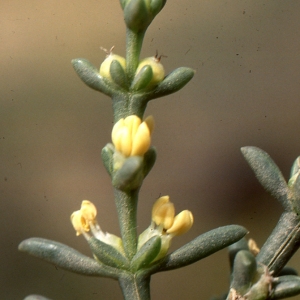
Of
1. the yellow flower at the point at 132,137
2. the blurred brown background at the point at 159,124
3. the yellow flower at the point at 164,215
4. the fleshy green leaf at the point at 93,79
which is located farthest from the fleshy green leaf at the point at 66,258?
the blurred brown background at the point at 159,124

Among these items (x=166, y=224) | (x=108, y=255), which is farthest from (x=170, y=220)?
(x=108, y=255)

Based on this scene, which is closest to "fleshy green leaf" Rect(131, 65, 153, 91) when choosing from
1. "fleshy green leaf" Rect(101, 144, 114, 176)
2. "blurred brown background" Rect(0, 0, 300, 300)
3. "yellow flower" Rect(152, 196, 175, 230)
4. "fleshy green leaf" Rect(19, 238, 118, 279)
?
"fleshy green leaf" Rect(101, 144, 114, 176)

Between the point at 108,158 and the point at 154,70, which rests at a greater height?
the point at 154,70

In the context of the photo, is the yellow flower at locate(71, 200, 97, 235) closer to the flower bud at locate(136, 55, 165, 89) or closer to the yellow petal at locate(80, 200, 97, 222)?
the yellow petal at locate(80, 200, 97, 222)

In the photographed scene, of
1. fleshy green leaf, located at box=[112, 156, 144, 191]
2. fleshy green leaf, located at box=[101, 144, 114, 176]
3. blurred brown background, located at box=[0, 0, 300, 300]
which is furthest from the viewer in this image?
blurred brown background, located at box=[0, 0, 300, 300]

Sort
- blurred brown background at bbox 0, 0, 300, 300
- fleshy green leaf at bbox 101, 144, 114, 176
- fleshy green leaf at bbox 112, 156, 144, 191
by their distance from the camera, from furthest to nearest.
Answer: blurred brown background at bbox 0, 0, 300, 300 → fleshy green leaf at bbox 101, 144, 114, 176 → fleshy green leaf at bbox 112, 156, 144, 191

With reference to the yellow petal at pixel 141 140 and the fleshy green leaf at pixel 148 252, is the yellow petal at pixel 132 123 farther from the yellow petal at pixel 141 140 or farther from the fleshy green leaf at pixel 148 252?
the fleshy green leaf at pixel 148 252

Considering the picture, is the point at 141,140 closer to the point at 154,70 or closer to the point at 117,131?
A: the point at 117,131

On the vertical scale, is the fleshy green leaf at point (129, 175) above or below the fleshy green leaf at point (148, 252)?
above
